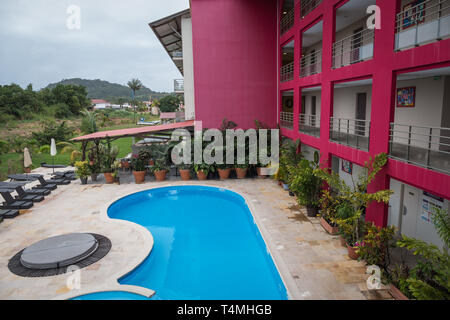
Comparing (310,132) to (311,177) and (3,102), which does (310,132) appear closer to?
(311,177)

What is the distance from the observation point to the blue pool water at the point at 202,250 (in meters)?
7.63

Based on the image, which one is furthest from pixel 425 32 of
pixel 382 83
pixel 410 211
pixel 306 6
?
pixel 306 6

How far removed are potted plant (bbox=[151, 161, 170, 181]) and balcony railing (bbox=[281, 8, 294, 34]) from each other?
35.8ft

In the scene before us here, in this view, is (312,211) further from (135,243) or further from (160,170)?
(160,170)

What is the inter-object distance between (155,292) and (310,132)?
10864mm

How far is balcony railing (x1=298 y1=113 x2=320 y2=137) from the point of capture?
14816mm

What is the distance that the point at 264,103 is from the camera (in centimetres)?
1941

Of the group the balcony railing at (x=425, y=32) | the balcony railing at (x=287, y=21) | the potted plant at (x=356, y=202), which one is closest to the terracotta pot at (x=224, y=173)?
the potted plant at (x=356, y=202)

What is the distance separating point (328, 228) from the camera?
393 inches

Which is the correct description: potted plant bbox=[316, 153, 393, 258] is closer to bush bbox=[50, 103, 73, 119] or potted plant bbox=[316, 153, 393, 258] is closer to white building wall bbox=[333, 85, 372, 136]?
white building wall bbox=[333, 85, 372, 136]

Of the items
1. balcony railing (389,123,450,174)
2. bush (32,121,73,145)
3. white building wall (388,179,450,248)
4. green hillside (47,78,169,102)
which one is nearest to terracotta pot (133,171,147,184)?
white building wall (388,179,450,248)

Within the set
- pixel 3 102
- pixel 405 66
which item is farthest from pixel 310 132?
pixel 3 102

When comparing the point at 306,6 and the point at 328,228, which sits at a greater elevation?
the point at 306,6

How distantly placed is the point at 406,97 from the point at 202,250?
8.75m
